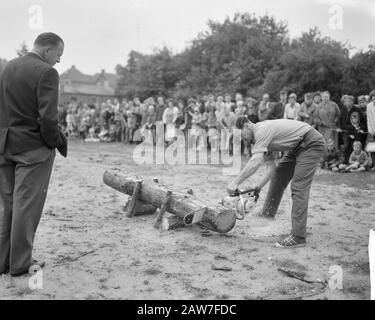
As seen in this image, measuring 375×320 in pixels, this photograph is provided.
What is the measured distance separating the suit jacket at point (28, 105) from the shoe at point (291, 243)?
9.32 ft

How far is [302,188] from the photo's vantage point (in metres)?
5.40

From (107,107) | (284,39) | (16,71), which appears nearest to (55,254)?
(16,71)

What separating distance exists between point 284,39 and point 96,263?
24.8 meters

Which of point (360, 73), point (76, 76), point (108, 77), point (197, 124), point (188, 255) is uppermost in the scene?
point (108, 77)

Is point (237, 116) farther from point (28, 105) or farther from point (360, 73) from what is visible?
point (28, 105)

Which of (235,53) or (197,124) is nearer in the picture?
(197,124)

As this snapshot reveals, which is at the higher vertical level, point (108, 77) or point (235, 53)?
point (108, 77)

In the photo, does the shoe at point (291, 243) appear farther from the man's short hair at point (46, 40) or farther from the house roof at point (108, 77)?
the house roof at point (108, 77)

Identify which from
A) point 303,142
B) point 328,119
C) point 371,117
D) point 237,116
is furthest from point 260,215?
point 237,116

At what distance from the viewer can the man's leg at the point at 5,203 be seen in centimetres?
429

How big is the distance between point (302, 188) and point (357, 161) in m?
6.45
